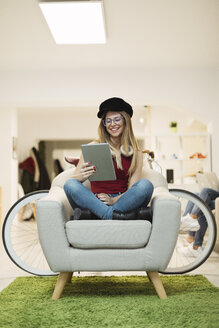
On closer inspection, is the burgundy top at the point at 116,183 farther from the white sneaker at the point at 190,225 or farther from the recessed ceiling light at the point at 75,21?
the recessed ceiling light at the point at 75,21

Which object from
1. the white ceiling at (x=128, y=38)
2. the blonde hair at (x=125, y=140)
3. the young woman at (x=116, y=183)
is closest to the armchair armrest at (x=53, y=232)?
the young woman at (x=116, y=183)

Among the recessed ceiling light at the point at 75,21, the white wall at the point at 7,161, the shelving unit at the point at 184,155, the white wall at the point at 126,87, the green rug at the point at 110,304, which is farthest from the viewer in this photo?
the white wall at the point at 7,161

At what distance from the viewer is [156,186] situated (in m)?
2.46

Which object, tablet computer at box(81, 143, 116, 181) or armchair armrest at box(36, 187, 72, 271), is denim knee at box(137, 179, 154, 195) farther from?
armchair armrest at box(36, 187, 72, 271)

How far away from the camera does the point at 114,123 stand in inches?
96.1

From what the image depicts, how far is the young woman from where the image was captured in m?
2.07

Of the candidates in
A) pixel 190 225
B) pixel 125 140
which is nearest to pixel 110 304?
pixel 125 140

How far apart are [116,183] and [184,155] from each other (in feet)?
14.0

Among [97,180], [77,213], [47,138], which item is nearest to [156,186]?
[97,180]

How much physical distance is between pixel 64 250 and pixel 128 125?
36.3 inches

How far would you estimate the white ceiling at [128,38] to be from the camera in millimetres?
3768

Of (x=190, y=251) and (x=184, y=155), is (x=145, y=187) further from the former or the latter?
(x=184, y=155)

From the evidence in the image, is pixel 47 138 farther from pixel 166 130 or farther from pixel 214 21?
pixel 214 21

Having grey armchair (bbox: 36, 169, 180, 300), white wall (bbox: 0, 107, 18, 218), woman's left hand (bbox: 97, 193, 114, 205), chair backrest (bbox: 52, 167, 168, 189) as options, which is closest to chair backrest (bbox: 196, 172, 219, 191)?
chair backrest (bbox: 52, 167, 168, 189)
